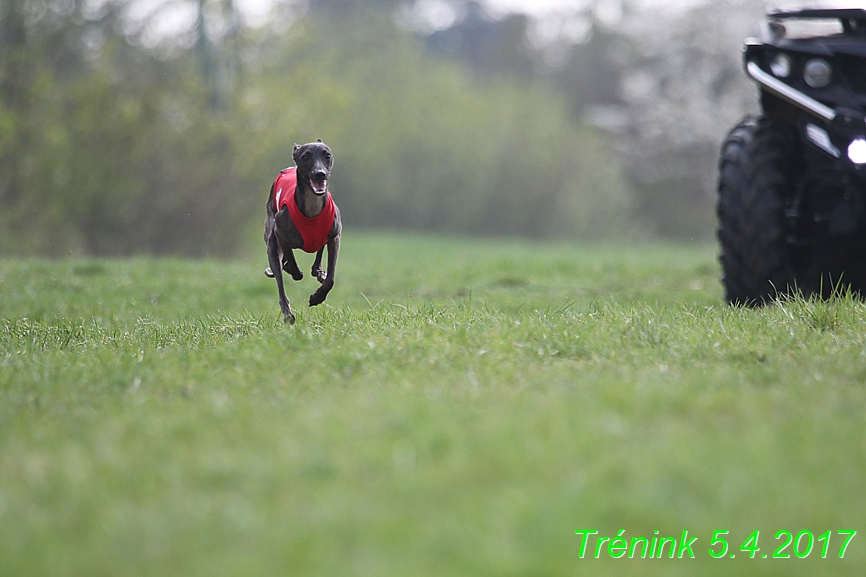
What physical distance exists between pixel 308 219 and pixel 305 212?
47 mm

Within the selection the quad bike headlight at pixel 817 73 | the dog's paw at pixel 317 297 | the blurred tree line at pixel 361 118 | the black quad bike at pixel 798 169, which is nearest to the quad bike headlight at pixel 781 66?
the black quad bike at pixel 798 169

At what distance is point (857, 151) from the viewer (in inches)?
235

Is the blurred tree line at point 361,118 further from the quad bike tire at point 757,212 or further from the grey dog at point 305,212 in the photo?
the quad bike tire at point 757,212

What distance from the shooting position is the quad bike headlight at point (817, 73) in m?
6.41

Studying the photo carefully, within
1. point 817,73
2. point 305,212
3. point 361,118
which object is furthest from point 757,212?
point 361,118

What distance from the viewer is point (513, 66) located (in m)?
46.8

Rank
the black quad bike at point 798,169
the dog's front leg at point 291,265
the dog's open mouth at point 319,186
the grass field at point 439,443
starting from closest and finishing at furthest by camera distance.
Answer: the grass field at point 439,443 < the dog's open mouth at point 319,186 < the dog's front leg at point 291,265 < the black quad bike at point 798,169

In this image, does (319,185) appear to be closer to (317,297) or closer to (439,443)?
(317,297)

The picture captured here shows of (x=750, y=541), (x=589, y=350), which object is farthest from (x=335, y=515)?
(x=589, y=350)

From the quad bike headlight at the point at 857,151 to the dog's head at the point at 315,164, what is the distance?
340 centimetres

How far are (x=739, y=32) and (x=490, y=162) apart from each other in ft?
35.4

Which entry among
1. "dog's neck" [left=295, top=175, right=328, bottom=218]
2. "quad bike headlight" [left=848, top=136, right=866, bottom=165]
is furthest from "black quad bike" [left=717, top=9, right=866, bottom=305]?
"dog's neck" [left=295, top=175, right=328, bottom=218]

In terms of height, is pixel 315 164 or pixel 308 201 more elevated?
pixel 315 164

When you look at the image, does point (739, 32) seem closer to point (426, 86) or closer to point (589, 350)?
point (426, 86)
